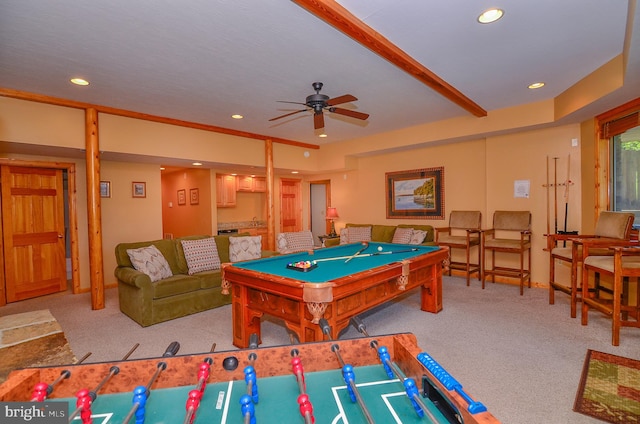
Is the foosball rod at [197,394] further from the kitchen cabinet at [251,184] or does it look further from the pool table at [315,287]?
the kitchen cabinet at [251,184]

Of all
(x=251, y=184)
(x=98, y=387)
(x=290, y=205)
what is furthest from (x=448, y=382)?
(x=290, y=205)

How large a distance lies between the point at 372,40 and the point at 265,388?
2.56 m

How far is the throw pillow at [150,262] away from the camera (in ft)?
12.4

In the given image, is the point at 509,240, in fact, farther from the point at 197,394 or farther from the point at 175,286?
the point at 197,394

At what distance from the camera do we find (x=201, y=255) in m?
4.33

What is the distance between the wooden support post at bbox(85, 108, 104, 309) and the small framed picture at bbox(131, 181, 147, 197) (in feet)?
5.03

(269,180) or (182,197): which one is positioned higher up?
(269,180)

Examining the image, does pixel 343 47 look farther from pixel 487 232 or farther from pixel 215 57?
pixel 487 232

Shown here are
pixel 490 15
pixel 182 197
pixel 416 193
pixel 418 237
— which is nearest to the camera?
pixel 490 15

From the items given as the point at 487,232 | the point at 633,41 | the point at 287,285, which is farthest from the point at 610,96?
the point at 287,285

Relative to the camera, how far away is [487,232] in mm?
4980

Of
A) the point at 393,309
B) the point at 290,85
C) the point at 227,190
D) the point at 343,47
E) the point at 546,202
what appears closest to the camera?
the point at 343,47

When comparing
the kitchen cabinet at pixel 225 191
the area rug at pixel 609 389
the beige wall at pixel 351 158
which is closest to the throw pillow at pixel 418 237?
the beige wall at pixel 351 158

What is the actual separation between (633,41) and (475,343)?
8.55 feet
